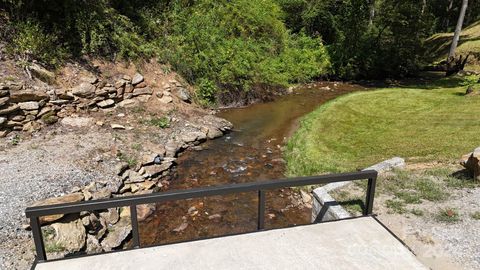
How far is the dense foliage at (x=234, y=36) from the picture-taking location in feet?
32.1

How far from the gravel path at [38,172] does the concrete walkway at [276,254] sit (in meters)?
1.84

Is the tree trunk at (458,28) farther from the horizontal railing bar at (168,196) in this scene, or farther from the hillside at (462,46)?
the horizontal railing bar at (168,196)

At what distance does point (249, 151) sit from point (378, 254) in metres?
6.05

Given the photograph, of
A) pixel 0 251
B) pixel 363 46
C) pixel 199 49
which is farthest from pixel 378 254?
pixel 363 46

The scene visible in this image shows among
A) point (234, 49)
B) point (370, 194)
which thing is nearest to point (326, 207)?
point (370, 194)

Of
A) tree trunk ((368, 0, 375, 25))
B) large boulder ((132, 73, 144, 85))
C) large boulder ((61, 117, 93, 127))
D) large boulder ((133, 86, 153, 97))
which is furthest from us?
tree trunk ((368, 0, 375, 25))

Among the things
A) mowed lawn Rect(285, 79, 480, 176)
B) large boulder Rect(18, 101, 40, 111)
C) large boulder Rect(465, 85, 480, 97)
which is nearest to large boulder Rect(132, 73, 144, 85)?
large boulder Rect(18, 101, 40, 111)

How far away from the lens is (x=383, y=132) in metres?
9.24

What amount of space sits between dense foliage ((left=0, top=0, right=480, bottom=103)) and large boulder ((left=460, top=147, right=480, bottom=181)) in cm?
914

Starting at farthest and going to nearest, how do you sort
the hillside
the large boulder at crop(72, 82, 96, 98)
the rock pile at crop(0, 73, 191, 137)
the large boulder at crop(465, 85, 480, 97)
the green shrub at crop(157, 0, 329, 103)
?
the hillside < the green shrub at crop(157, 0, 329, 103) < the large boulder at crop(465, 85, 480, 97) < the large boulder at crop(72, 82, 96, 98) < the rock pile at crop(0, 73, 191, 137)

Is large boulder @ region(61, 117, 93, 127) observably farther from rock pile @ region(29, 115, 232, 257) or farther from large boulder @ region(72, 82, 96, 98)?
rock pile @ region(29, 115, 232, 257)

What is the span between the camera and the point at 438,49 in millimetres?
24875

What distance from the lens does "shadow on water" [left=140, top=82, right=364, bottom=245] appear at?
6164 millimetres

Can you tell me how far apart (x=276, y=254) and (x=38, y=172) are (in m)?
5.04
